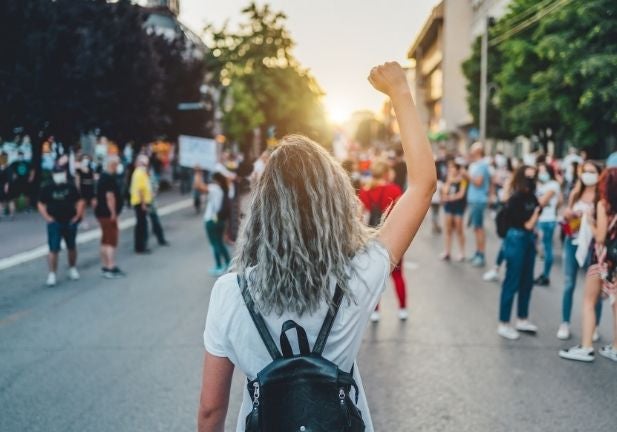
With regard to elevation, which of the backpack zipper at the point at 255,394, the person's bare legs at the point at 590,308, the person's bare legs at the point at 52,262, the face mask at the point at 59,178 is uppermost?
the face mask at the point at 59,178

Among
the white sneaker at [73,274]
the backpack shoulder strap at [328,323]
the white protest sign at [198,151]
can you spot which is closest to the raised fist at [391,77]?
the backpack shoulder strap at [328,323]

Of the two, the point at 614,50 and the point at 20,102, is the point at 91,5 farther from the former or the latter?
the point at 614,50

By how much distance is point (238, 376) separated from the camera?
538 centimetres

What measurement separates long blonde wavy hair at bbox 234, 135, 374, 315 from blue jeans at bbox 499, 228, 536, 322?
491cm

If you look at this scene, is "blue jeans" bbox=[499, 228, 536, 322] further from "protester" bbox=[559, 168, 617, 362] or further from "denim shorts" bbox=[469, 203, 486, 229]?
"denim shorts" bbox=[469, 203, 486, 229]

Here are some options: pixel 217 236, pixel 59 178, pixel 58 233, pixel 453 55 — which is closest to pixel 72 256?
pixel 58 233

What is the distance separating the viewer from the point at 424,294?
8633mm

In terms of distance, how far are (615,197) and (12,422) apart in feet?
16.1

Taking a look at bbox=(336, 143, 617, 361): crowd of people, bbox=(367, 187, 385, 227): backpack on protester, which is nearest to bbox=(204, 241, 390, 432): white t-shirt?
bbox=(336, 143, 617, 361): crowd of people

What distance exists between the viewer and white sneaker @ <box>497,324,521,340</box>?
6.41 meters

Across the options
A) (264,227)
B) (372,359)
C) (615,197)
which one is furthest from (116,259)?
(264,227)

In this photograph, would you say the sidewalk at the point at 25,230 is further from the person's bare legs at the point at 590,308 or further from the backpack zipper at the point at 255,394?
the backpack zipper at the point at 255,394

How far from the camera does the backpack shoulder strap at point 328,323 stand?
5.81 feet

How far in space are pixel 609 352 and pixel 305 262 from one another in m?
4.92
